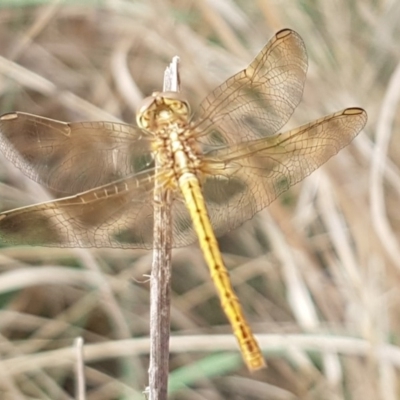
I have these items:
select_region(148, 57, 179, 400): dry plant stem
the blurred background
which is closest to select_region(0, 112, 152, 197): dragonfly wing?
select_region(148, 57, 179, 400): dry plant stem

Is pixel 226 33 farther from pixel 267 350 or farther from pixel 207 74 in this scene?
pixel 267 350

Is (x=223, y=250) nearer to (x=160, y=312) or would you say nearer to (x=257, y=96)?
(x=257, y=96)

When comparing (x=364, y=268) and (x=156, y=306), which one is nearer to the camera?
(x=156, y=306)

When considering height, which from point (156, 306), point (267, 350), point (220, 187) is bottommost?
point (156, 306)

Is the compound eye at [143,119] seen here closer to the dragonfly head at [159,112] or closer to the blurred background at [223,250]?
the dragonfly head at [159,112]

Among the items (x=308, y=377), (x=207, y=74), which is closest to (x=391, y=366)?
(x=308, y=377)

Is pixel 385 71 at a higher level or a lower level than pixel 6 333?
higher

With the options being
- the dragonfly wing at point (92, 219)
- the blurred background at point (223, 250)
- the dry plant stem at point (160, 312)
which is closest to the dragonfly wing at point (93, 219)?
the dragonfly wing at point (92, 219)
